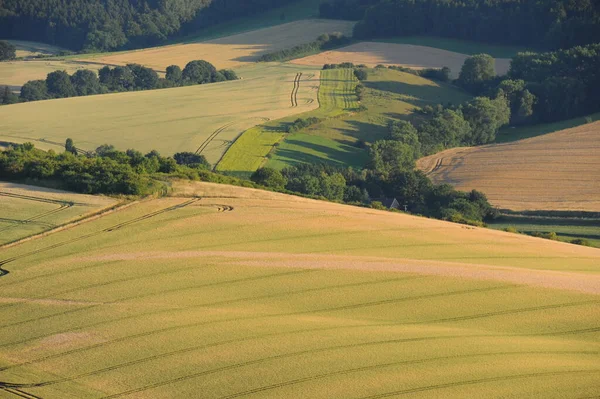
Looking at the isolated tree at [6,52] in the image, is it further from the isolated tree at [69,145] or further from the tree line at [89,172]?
the tree line at [89,172]

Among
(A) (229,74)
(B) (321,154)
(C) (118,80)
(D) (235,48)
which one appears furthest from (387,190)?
(D) (235,48)

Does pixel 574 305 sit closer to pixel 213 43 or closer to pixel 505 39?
pixel 505 39

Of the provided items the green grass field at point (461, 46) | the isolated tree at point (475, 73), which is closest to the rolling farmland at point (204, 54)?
the green grass field at point (461, 46)

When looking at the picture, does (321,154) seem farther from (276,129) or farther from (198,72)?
(198,72)

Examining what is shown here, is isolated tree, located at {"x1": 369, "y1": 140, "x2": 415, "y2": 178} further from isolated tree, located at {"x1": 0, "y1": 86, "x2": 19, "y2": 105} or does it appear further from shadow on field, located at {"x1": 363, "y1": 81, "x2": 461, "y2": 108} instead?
isolated tree, located at {"x1": 0, "y1": 86, "x2": 19, "y2": 105}

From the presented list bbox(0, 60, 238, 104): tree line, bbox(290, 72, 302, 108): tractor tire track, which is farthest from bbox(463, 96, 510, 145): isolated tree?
bbox(0, 60, 238, 104): tree line
